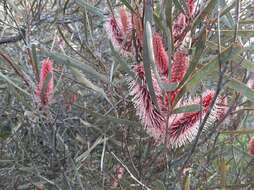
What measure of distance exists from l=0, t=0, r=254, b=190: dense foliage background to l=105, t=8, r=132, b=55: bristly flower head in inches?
1.4

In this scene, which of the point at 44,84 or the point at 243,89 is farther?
the point at 44,84

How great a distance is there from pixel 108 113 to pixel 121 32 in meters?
0.34

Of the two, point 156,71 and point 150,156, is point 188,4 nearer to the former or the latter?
point 156,71

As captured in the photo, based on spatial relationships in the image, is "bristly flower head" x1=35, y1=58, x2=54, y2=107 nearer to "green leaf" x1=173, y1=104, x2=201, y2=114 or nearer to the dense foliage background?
the dense foliage background

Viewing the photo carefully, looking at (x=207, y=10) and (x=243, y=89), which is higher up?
(x=207, y=10)

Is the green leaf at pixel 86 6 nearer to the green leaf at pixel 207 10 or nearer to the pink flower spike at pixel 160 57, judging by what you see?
the green leaf at pixel 207 10

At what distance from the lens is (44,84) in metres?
1.21

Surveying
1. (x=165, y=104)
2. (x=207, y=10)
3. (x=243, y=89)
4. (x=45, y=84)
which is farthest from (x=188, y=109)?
(x=45, y=84)

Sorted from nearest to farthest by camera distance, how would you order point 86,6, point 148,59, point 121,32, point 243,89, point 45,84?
1. point 148,59
2. point 243,89
3. point 45,84
4. point 121,32
5. point 86,6

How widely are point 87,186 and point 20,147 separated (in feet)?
1.12

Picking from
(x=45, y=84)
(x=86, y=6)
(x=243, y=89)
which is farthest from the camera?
(x=86, y=6)

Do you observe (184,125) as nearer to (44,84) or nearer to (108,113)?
(44,84)

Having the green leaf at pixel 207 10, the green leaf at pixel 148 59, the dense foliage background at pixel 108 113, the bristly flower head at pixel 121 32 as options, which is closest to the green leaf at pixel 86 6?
the dense foliage background at pixel 108 113

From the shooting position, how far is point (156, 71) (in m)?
0.94
